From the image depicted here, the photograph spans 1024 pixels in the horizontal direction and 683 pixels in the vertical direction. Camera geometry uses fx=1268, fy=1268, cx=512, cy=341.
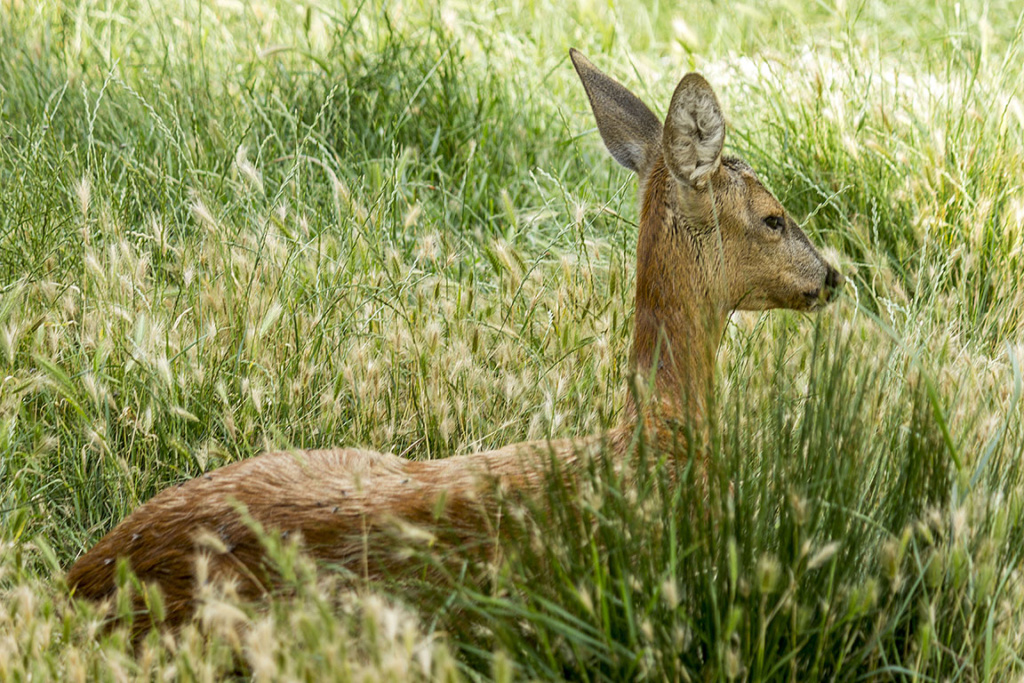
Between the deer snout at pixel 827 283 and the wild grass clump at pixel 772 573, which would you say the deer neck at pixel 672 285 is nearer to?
the deer snout at pixel 827 283

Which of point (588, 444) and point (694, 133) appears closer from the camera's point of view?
point (588, 444)

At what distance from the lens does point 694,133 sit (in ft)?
11.0

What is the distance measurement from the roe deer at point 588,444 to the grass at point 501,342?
12 cm

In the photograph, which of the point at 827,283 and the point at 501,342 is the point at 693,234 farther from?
the point at 501,342

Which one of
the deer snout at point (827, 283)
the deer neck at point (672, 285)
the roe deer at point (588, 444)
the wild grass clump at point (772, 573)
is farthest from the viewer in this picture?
the deer snout at point (827, 283)

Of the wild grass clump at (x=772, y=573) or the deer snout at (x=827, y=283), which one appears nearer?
the wild grass clump at (x=772, y=573)

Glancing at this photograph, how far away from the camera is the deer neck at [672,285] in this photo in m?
3.21

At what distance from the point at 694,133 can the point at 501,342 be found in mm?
826

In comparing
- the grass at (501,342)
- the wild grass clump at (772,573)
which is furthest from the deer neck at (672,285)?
the wild grass clump at (772,573)

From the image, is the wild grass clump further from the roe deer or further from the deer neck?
the deer neck

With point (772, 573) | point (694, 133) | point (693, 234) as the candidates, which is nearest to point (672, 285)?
point (693, 234)

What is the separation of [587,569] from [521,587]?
12 cm

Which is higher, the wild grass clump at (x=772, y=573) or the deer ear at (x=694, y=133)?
the deer ear at (x=694, y=133)

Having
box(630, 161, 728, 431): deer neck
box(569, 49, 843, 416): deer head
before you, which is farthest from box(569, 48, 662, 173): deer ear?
box(630, 161, 728, 431): deer neck
